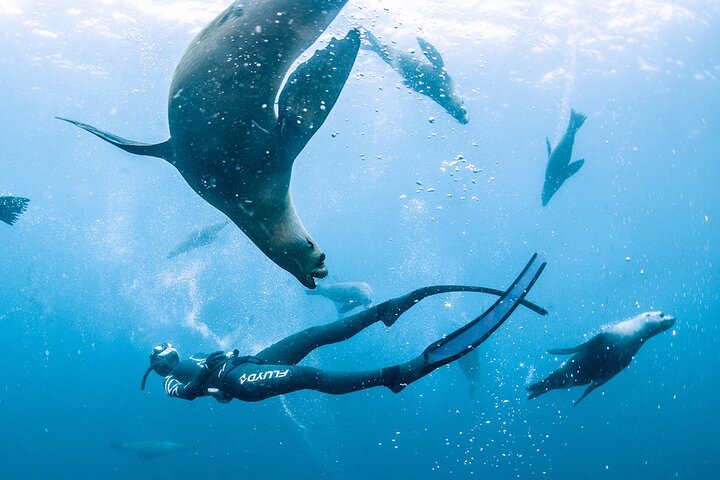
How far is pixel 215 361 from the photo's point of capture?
14.1 ft

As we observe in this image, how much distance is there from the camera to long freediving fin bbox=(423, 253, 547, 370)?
8.69ft

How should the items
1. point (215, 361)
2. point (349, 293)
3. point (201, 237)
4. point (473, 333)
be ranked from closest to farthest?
point (473, 333) < point (215, 361) < point (349, 293) < point (201, 237)

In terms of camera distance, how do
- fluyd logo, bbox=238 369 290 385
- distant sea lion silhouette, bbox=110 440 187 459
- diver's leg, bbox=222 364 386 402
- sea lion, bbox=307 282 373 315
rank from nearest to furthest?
diver's leg, bbox=222 364 386 402 < fluyd logo, bbox=238 369 290 385 < sea lion, bbox=307 282 373 315 < distant sea lion silhouette, bbox=110 440 187 459

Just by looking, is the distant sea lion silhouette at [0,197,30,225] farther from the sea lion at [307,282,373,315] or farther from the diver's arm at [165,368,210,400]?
the sea lion at [307,282,373,315]

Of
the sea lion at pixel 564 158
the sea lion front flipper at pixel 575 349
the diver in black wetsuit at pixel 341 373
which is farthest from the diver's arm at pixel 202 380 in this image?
the sea lion at pixel 564 158

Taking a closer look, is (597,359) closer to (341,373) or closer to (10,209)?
(341,373)

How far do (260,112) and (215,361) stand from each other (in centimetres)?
285

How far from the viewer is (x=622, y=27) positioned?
1830cm

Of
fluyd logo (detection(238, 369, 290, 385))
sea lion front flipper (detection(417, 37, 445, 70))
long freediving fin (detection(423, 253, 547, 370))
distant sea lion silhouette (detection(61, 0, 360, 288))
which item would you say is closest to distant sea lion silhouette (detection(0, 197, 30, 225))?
fluyd logo (detection(238, 369, 290, 385))

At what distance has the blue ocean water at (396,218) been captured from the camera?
19.7 metres

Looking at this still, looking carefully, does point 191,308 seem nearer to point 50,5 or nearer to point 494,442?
point 494,442

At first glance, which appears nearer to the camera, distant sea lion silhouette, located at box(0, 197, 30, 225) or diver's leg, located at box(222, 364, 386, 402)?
diver's leg, located at box(222, 364, 386, 402)

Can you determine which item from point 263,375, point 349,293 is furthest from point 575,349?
point 349,293

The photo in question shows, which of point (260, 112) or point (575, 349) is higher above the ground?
point (260, 112)
